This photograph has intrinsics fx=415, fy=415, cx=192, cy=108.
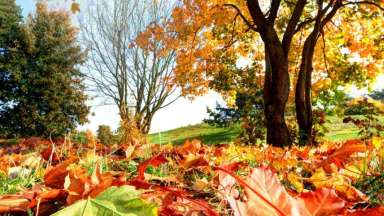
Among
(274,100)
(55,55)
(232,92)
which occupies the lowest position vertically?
(274,100)

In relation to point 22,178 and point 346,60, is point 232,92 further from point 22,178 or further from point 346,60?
point 22,178

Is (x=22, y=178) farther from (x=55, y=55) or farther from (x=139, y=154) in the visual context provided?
(x=55, y=55)

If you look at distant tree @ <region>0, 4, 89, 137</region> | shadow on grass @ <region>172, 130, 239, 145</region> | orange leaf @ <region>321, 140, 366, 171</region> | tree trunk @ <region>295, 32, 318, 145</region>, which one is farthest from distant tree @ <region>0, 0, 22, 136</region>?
orange leaf @ <region>321, 140, 366, 171</region>

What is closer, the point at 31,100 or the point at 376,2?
the point at 376,2

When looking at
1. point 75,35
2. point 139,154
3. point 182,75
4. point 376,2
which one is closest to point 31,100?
point 75,35

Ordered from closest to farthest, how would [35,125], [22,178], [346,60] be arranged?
[22,178]
[346,60]
[35,125]

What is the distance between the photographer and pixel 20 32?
21.4 m

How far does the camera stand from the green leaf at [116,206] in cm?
49

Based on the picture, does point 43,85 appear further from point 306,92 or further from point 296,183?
point 296,183

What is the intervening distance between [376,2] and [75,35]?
62.9 ft

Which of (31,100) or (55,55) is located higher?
(55,55)

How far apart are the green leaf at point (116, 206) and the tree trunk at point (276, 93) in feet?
22.2

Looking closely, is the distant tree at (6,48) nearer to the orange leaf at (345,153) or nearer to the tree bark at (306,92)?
the tree bark at (306,92)

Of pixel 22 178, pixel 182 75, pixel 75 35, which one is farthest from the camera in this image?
pixel 75 35
